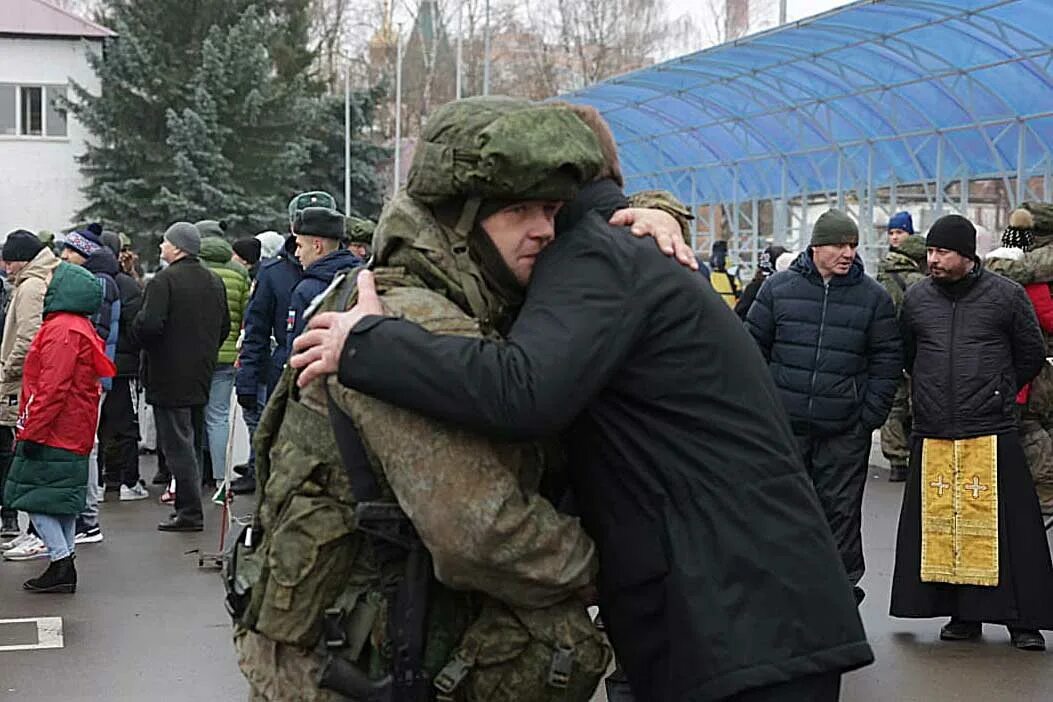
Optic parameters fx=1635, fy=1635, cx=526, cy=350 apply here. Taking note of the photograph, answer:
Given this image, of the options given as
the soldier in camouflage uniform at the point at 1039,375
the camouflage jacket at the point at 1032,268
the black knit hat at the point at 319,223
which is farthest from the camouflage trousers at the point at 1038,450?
the black knit hat at the point at 319,223

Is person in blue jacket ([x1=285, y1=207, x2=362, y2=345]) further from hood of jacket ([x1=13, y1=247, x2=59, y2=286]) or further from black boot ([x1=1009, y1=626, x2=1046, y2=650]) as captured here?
black boot ([x1=1009, y1=626, x2=1046, y2=650])

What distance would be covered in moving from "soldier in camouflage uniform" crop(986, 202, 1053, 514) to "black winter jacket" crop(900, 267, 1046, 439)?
840 millimetres

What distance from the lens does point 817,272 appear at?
7637 mm

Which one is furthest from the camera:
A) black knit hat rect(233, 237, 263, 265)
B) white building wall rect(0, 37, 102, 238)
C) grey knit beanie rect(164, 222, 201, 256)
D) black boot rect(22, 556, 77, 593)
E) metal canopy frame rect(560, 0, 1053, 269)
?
white building wall rect(0, 37, 102, 238)

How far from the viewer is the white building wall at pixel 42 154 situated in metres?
46.2

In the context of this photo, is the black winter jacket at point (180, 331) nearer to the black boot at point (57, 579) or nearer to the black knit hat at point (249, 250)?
the black boot at point (57, 579)

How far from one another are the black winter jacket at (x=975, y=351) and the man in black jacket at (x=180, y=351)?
203 inches

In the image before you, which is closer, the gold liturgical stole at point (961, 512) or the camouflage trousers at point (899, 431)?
the gold liturgical stole at point (961, 512)

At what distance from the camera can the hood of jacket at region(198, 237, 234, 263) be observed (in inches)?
484

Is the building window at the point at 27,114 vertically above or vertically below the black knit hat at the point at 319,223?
above

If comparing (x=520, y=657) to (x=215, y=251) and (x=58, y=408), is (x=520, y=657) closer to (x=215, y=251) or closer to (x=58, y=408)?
(x=58, y=408)

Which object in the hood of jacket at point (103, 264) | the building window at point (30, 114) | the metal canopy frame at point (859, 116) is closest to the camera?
the hood of jacket at point (103, 264)

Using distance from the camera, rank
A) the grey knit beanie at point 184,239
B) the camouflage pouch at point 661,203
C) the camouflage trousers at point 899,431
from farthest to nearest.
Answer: the camouflage trousers at point 899,431 → the grey knit beanie at point 184,239 → the camouflage pouch at point 661,203

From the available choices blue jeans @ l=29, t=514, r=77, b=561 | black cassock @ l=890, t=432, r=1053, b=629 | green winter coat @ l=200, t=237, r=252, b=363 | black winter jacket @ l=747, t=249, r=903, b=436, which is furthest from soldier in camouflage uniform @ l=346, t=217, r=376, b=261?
black cassock @ l=890, t=432, r=1053, b=629
